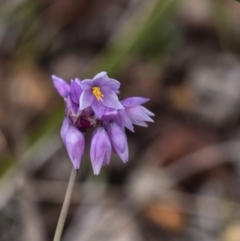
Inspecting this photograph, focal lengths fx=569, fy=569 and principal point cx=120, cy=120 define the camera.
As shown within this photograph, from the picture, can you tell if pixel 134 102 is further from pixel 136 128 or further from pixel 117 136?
pixel 136 128

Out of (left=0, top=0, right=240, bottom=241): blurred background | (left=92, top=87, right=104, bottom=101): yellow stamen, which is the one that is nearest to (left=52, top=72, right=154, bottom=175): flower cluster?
(left=92, top=87, right=104, bottom=101): yellow stamen

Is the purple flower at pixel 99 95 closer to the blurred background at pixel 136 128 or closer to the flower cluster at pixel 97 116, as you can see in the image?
the flower cluster at pixel 97 116

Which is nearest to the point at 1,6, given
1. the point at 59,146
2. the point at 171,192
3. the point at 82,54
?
the point at 82,54

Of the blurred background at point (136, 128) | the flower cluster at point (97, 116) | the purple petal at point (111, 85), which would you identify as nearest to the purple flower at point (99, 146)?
the flower cluster at point (97, 116)

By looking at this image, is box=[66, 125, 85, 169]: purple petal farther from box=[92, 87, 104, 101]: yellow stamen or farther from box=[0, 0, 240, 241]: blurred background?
box=[0, 0, 240, 241]: blurred background

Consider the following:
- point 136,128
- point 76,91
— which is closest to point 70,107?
point 76,91

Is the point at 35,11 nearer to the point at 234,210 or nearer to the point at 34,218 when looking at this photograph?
the point at 34,218
